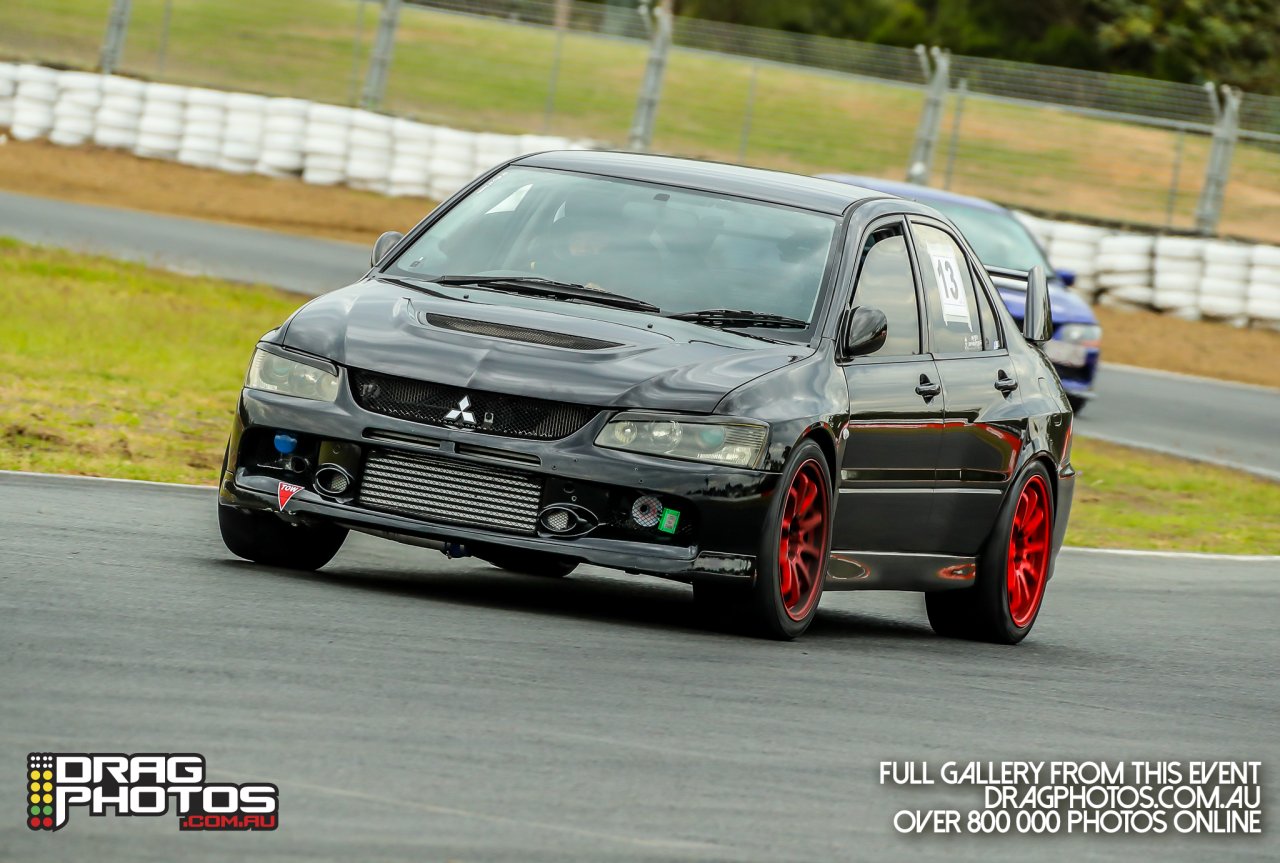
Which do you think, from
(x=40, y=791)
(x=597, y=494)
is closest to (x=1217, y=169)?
(x=597, y=494)

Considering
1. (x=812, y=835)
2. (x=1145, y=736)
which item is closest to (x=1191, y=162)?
(x=1145, y=736)

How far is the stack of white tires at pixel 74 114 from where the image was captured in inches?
1241

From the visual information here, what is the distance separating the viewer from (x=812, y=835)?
499cm

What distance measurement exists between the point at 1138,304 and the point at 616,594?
19.6 meters

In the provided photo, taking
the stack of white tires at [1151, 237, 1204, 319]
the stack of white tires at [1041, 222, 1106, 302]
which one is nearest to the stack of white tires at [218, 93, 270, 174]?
the stack of white tires at [1041, 222, 1106, 302]

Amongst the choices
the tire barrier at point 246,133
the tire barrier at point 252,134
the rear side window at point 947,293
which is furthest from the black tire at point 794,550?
the tire barrier at point 246,133

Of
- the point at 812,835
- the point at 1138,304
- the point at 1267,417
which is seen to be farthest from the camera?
the point at 1138,304

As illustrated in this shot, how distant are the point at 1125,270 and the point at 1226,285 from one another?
1186mm

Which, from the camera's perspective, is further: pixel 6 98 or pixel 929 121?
pixel 6 98

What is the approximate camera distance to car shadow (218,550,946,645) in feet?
25.5

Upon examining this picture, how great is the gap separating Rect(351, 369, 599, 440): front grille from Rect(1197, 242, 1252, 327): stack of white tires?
21.2m

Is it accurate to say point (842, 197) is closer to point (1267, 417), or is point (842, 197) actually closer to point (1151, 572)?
point (1151, 572)

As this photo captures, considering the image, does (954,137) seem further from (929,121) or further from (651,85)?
(651,85)

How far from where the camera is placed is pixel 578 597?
337 inches
